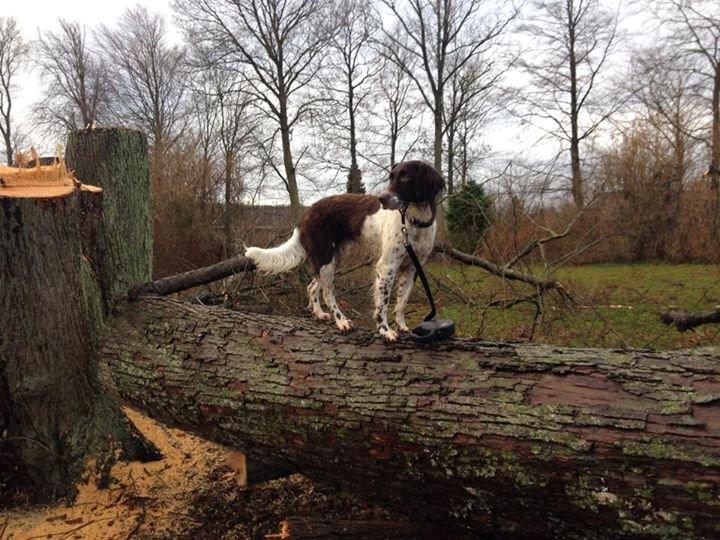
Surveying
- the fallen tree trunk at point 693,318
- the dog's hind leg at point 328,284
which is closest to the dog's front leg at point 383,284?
the dog's hind leg at point 328,284

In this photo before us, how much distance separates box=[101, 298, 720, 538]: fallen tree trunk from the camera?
1617 mm

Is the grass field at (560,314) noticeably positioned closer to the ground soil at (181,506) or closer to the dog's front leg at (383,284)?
the dog's front leg at (383,284)

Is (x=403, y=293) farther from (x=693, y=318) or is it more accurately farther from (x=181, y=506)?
(x=693, y=318)

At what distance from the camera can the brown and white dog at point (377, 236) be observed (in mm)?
2939

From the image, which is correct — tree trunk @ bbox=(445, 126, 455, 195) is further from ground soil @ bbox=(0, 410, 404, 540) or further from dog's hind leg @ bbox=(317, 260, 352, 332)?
ground soil @ bbox=(0, 410, 404, 540)

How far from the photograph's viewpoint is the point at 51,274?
302 centimetres

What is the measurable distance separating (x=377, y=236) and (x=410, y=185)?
1.73ft

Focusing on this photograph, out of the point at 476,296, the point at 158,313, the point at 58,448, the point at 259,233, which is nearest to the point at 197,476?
the point at 58,448

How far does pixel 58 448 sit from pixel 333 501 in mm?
1717

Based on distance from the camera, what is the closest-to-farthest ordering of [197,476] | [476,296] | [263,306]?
[197,476] < [263,306] < [476,296]

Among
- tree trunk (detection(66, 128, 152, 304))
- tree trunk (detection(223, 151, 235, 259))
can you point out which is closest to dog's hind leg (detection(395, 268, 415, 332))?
tree trunk (detection(66, 128, 152, 304))

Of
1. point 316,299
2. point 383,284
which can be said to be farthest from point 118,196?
point 383,284

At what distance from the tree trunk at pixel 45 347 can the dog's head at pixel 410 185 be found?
6.39ft

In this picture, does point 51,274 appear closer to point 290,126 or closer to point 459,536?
point 459,536
